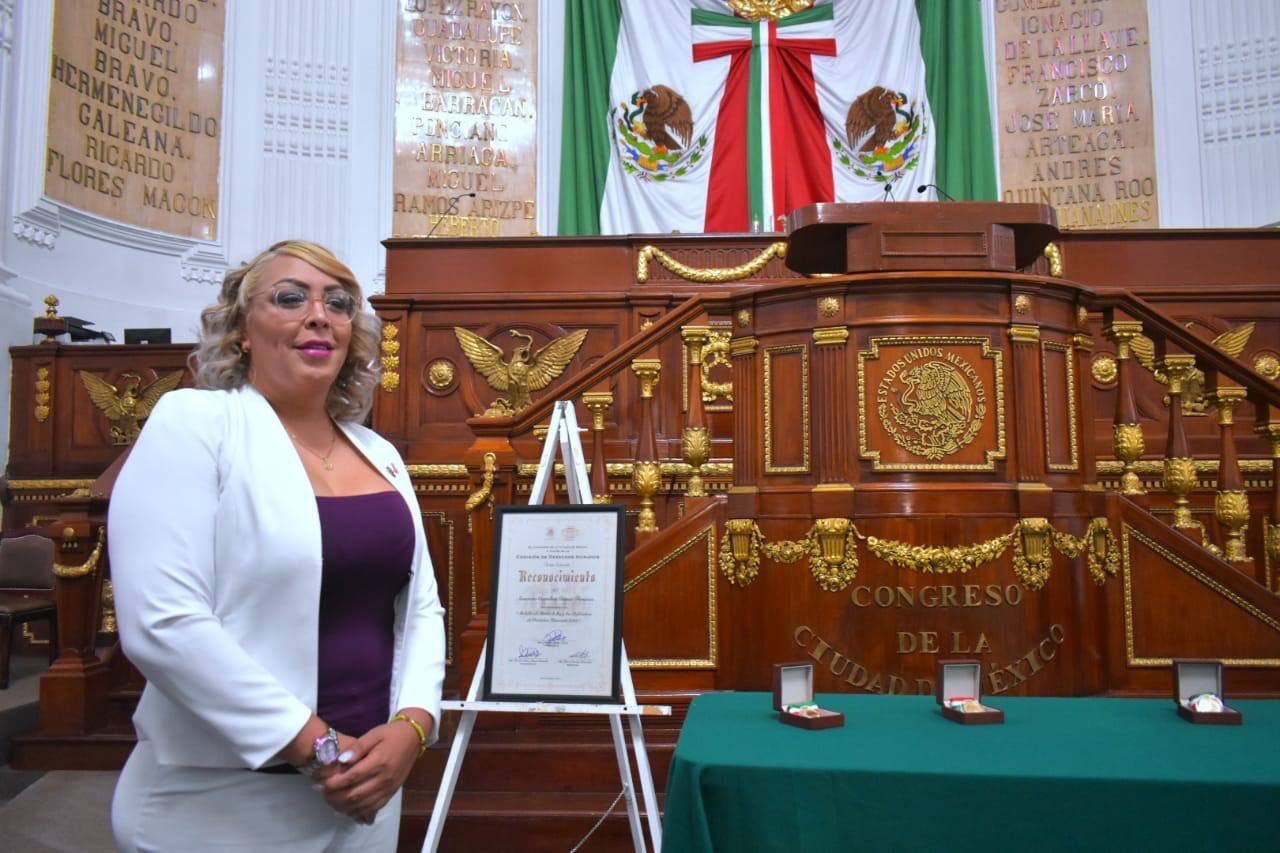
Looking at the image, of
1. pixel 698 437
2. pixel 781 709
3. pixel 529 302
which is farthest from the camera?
pixel 529 302

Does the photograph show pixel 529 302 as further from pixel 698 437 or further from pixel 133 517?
pixel 133 517

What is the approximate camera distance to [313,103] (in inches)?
382

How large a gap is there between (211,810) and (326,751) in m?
0.20

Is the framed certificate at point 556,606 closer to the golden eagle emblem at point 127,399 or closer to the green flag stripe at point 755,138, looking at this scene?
the golden eagle emblem at point 127,399

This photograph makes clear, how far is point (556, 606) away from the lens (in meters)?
2.50

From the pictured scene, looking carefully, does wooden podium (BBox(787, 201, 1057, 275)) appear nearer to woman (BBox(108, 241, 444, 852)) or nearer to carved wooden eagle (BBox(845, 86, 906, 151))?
woman (BBox(108, 241, 444, 852))

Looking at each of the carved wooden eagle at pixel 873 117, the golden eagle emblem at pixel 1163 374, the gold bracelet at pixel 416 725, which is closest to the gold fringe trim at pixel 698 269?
the golden eagle emblem at pixel 1163 374

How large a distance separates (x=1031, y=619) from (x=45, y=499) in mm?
6580

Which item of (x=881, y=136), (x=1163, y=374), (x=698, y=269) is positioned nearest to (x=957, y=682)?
(x=1163, y=374)

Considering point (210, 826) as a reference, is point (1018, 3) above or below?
above

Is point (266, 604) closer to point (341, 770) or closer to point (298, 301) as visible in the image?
point (341, 770)

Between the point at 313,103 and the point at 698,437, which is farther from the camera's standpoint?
the point at 313,103

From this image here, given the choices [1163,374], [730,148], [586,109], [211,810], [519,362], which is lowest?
[211,810]

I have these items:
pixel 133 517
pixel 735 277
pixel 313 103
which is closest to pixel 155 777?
pixel 133 517
